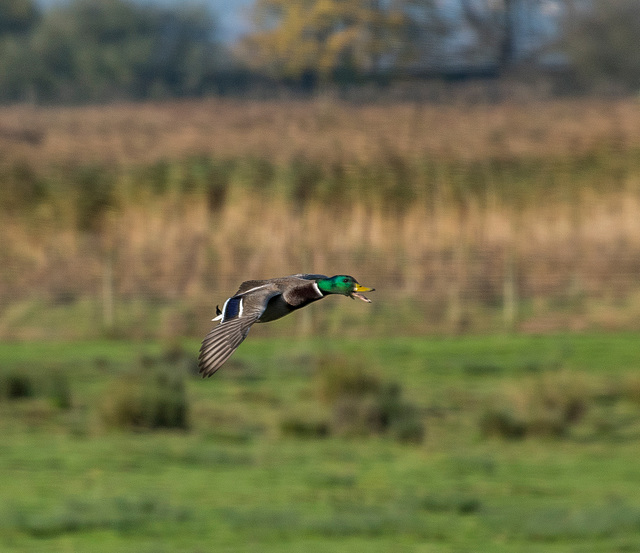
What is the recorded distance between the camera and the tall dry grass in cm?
2167

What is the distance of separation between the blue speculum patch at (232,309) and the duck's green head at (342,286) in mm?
184

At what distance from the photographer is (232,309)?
2777 mm

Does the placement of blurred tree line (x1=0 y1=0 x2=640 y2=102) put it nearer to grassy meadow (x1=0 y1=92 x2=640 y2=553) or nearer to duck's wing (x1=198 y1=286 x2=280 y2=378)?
grassy meadow (x1=0 y1=92 x2=640 y2=553)

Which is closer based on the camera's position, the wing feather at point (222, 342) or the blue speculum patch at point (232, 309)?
the wing feather at point (222, 342)

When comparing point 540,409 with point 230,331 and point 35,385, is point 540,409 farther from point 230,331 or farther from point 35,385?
point 230,331

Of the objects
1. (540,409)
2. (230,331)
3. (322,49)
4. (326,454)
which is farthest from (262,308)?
(322,49)

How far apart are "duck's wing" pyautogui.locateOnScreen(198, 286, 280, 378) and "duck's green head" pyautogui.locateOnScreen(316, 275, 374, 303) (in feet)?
0.34

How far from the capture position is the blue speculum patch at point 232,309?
8.96 ft

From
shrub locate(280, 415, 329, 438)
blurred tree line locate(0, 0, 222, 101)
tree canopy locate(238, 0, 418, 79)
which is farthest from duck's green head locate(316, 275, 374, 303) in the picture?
blurred tree line locate(0, 0, 222, 101)

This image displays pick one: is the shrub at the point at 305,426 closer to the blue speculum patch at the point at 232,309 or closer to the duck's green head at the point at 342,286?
the blue speculum patch at the point at 232,309

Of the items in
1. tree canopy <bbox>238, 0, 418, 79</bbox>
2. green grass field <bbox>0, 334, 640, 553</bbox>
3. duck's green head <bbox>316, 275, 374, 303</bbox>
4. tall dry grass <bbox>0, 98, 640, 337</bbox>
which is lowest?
green grass field <bbox>0, 334, 640, 553</bbox>

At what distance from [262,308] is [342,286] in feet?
0.55

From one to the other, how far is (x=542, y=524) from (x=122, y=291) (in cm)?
1103

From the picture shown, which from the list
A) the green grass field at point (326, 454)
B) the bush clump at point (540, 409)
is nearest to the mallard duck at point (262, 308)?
the green grass field at point (326, 454)
